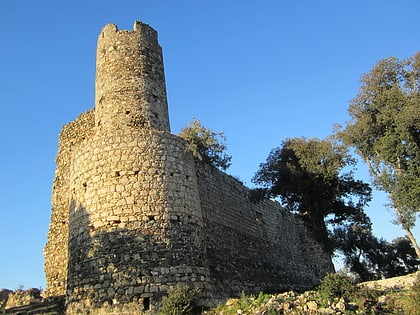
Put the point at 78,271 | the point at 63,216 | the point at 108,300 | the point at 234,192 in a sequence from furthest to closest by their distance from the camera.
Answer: the point at 234,192
the point at 63,216
the point at 78,271
the point at 108,300

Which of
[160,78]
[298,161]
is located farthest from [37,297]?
[298,161]

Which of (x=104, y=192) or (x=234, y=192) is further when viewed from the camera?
(x=234, y=192)

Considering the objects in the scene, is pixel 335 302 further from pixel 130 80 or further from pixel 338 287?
pixel 130 80

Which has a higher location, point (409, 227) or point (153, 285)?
point (409, 227)

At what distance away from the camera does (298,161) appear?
21453mm

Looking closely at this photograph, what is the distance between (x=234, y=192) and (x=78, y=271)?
9.93 metres

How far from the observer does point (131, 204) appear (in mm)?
12766

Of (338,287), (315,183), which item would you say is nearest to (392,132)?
(315,183)

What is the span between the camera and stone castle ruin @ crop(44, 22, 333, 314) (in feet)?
39.7

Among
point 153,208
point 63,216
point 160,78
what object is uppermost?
point 160,78

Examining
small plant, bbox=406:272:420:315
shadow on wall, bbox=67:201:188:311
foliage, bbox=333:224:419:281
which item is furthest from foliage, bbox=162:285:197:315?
foliage, bbox=333:224:419:281

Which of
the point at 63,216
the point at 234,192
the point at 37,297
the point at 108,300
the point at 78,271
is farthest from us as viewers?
the point at 234,192

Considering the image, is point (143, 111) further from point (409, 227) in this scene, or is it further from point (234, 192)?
point (409, 227)

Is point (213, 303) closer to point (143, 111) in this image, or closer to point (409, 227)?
point (143, 111)
